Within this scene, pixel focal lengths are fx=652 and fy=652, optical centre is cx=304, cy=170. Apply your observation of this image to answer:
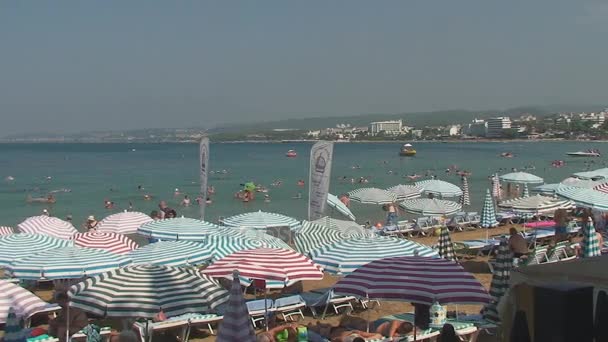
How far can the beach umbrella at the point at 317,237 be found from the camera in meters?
11.7

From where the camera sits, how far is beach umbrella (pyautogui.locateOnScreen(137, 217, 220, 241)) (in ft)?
43.2

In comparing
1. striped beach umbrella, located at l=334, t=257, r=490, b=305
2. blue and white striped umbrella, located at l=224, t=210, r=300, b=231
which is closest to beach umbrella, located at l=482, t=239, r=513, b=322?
striped beach umbrella, located at l=334, t=257, r=490, b=305

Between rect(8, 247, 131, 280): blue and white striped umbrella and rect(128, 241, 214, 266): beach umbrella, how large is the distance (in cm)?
33

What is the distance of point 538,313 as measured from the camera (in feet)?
9.96

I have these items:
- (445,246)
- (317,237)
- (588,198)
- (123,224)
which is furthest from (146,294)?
(588,198)

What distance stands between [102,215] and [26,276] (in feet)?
75.5

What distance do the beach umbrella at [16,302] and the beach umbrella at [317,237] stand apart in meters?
5.40

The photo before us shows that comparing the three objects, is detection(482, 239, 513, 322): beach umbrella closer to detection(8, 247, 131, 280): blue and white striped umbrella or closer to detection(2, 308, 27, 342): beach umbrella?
detection(2, 308, 27, 342): beach umbrella

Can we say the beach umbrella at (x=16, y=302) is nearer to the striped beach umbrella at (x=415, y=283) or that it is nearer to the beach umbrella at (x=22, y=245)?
the striped beach umbrella at (x=415, y=283)

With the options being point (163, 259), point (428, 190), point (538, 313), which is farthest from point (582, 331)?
point (428, 190)

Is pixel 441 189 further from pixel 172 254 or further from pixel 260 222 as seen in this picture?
pixel 172 254

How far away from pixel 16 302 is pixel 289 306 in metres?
4.16

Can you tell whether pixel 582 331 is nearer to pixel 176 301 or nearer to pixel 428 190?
pixel 176 301

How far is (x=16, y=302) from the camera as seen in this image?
671 cm
